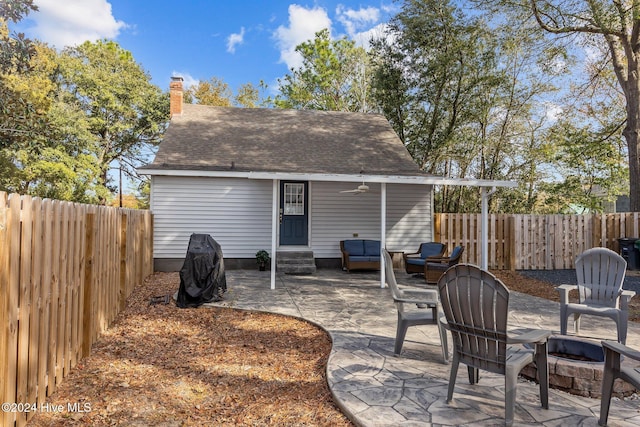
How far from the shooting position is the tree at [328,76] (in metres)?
22.8

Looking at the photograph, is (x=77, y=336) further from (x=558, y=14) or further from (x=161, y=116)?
(x=161, y=116)

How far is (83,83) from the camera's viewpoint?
725 inches

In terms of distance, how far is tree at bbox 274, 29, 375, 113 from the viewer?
2275cm

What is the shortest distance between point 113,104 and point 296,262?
15.3 m

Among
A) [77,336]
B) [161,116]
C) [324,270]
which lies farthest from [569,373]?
[161,116]

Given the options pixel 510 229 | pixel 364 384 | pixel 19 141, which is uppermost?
pixel 19 141

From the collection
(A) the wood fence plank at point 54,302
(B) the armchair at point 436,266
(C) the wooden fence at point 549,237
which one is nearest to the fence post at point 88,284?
(A) the wood fence plank at point 54,302

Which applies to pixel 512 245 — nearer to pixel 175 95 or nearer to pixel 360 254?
pixel 360 254

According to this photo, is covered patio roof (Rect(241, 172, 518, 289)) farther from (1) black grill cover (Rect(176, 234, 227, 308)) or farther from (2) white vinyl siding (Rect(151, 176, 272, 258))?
(2) white vinyl siding (Rect(151, 176, 272, 258))

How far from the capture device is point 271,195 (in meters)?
10.5

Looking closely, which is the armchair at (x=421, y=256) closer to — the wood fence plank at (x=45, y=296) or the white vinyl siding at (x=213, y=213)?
the white vinyl siding at (x=213, y=213)

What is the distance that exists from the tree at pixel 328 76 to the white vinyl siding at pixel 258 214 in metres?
12.6

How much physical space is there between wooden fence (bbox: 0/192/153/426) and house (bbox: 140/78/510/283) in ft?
17.1

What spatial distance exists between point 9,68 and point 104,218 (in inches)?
442
